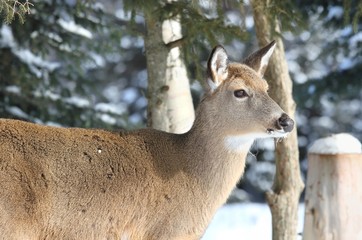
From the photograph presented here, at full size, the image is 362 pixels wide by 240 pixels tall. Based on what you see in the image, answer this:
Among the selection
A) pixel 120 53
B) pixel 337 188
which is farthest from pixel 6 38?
pixel 337 188

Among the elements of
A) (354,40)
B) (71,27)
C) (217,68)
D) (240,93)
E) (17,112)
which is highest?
(354,40)

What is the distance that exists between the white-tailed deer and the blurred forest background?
125 centimetres

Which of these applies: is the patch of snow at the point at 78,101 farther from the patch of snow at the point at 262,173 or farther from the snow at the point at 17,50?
the patch of snow at the point at 262,173

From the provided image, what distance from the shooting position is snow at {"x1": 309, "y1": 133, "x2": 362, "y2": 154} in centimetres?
796

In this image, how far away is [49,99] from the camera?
1332 centimetres

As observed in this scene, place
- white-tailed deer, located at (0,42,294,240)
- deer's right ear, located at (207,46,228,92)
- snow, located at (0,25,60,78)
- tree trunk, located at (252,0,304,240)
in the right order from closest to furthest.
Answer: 1. white-tailed deer, located at (0,42,294,240)
2. deer's right ear, located at (207,46,228,92)
3. tree trunk, located at (252,0,304,240)
4. snow, located at (0,25,60,78)

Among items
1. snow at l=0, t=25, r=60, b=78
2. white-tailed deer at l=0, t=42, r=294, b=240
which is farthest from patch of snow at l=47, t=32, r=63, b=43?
white-tailed deer at l=0, t=42, r=294, b=240

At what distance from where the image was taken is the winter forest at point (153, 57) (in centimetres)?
932

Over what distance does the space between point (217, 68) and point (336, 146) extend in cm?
143

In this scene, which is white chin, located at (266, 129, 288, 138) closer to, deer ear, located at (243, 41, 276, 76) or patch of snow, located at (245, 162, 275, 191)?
deer ear, located at (243, 41, 276, 76)

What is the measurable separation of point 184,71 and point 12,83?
4.12 meters

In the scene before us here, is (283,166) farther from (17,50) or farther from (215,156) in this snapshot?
(17,50)

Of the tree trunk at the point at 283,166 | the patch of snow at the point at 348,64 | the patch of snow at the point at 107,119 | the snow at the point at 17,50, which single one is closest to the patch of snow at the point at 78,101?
the patch of snow at the point at 107,119

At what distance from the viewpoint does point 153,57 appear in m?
9.73
